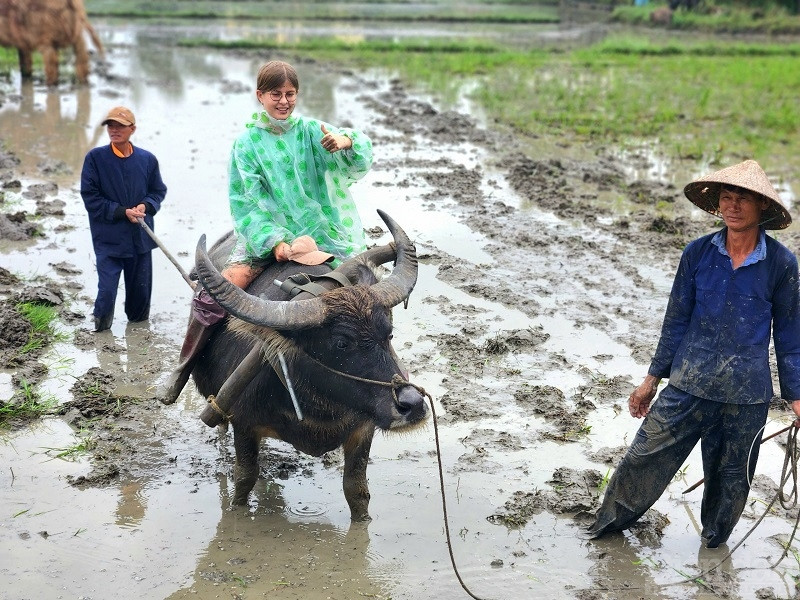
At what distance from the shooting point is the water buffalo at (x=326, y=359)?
331 cm

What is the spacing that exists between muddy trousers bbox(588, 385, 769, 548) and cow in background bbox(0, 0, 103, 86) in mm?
11765

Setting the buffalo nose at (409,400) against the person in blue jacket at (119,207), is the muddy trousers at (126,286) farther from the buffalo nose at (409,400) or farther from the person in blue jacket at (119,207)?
the buffalo nose at (409,400)

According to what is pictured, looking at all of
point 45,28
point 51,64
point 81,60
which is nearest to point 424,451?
point 45,28

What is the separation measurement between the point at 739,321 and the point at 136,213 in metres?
3.27

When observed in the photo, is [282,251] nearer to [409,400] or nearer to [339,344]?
[339,344]

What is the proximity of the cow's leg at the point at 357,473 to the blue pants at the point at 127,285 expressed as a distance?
244 cm

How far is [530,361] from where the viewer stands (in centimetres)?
530

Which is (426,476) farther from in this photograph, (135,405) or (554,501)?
(135,405)

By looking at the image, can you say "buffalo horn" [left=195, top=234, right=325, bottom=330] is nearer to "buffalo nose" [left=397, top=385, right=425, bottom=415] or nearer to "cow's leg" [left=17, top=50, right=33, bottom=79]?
"buffalo nose" [left=397, top=385, right=425, bottom=415]

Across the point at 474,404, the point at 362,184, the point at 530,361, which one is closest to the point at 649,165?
the point at 362,184

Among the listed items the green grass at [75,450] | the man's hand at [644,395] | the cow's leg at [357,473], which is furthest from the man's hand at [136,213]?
the man's hand at [644,395]

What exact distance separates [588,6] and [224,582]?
34.3m

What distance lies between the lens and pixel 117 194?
550 cm

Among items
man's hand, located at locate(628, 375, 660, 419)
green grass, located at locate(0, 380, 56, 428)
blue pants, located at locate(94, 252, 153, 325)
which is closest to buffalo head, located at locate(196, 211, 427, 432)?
man's hand, located at locate(628, 375, 660, 419)
